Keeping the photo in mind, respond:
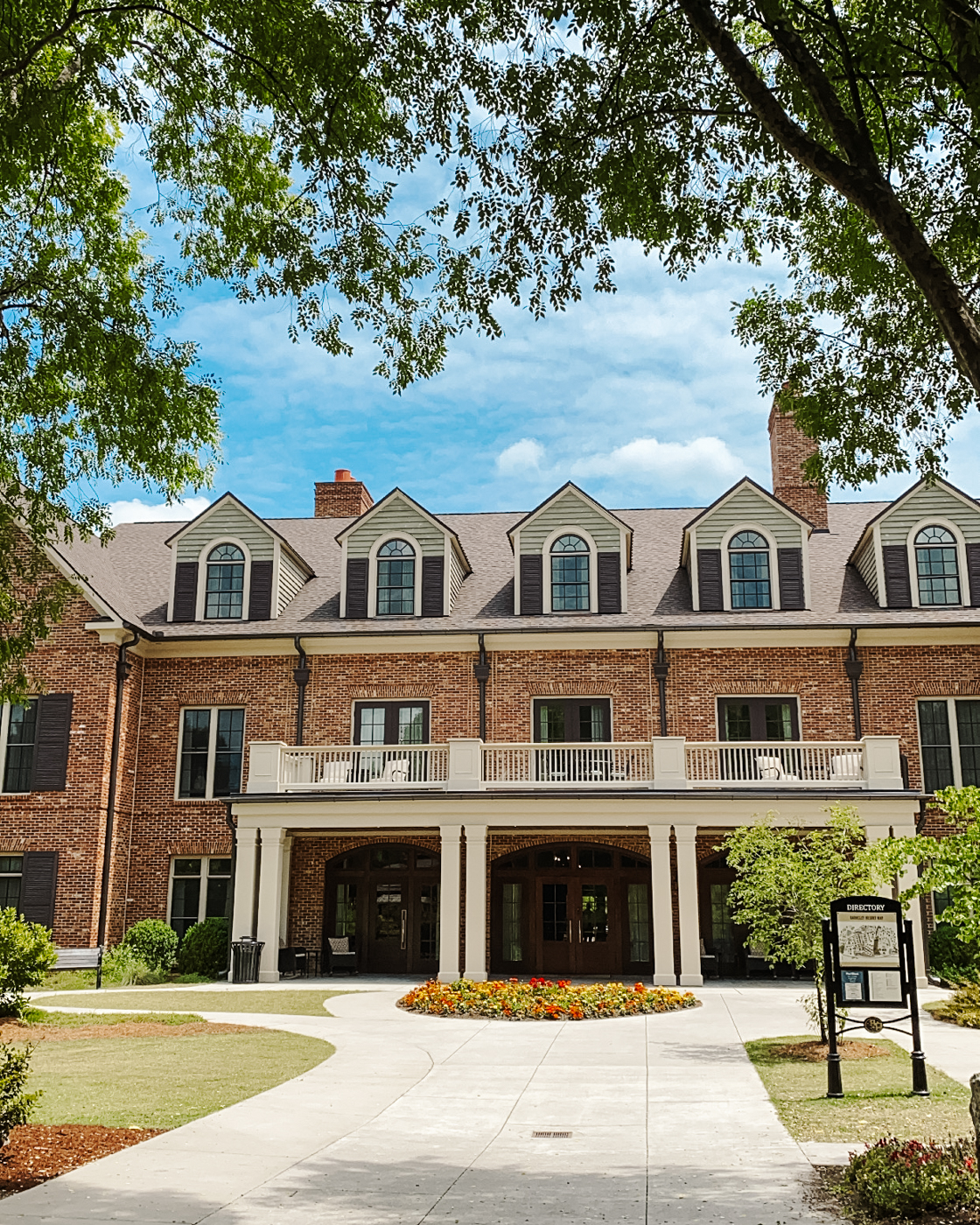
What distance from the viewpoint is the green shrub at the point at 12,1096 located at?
7595 mm

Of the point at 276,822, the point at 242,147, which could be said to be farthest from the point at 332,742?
the point at 242,147

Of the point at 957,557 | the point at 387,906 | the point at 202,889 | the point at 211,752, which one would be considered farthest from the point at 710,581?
the point at 202,889

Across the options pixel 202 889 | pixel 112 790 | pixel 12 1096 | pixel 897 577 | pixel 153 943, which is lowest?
pixel 12 1096

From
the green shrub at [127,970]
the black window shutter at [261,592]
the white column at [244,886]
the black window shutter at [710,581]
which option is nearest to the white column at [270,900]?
the white column at [244,886]

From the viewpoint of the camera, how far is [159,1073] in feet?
38.1

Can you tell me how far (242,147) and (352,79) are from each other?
5.22 feet

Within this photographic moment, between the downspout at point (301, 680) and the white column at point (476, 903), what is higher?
the downspout at point (301, 680)

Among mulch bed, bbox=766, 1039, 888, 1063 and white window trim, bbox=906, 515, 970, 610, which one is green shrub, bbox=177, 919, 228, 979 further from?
white window trim, bbox=906, 515, 970, 610

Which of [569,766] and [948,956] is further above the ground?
[569,766]

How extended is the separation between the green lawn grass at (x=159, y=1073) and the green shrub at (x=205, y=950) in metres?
8.44

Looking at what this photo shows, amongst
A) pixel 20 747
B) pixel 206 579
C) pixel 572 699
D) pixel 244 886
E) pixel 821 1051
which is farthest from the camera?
pixel 206 579

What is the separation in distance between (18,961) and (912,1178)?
12759 mm

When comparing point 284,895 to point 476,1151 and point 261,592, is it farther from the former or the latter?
point 476,1151

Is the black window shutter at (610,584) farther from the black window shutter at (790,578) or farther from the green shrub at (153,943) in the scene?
the green shrub at (153,943)
